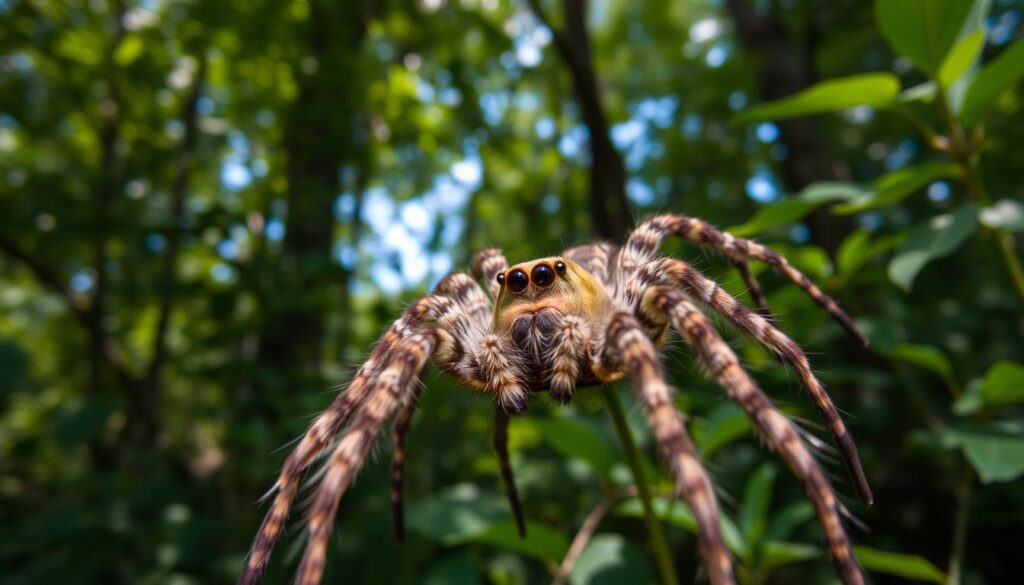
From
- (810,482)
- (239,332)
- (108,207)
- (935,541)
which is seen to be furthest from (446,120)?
(935,541)

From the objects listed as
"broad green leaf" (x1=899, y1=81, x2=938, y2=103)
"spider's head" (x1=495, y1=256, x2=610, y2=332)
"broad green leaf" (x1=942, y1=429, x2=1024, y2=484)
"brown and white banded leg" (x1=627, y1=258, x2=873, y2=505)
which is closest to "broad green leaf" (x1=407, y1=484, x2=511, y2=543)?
"spider's head" (x1=495, y1=256, x2=610, y2=332)

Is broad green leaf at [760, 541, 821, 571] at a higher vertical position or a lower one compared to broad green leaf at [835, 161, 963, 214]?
lower

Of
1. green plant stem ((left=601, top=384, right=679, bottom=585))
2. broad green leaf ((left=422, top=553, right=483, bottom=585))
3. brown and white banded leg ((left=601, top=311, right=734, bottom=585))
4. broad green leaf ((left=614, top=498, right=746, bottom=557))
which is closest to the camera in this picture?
brown and white banded leg ((left=601, top=311, right=734, bottom=585))

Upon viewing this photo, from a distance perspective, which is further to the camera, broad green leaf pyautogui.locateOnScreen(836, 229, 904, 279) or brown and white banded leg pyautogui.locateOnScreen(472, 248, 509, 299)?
brown and white banded leg pyautogui.locateOnScreen(472, 248, 509, 299)

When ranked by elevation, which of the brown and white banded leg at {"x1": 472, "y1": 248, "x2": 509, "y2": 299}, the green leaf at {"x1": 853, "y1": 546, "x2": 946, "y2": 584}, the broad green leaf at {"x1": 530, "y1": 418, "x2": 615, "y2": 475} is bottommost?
the green leaf at {"x1": 853, "y1": 546, "x2": 946, "y2": 584}

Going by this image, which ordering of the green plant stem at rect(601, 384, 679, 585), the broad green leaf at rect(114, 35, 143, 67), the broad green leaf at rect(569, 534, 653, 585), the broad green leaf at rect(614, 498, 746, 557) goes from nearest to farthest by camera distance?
the green plant stem at rect(601, 384, 679, 585) < the broad green leaf at rect(614, 498, 746, 557) < the broad green leaf at rect(569, 534, 653, 585) < the broad green leaf at rect(114, 35, 143, 67)

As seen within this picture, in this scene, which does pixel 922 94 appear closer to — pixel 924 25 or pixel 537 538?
pixel 924 25

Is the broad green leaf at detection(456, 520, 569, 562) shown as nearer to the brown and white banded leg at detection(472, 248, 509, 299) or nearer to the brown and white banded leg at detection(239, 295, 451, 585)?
the brown and white banded leg at detection(239, 295, 451, 585)
